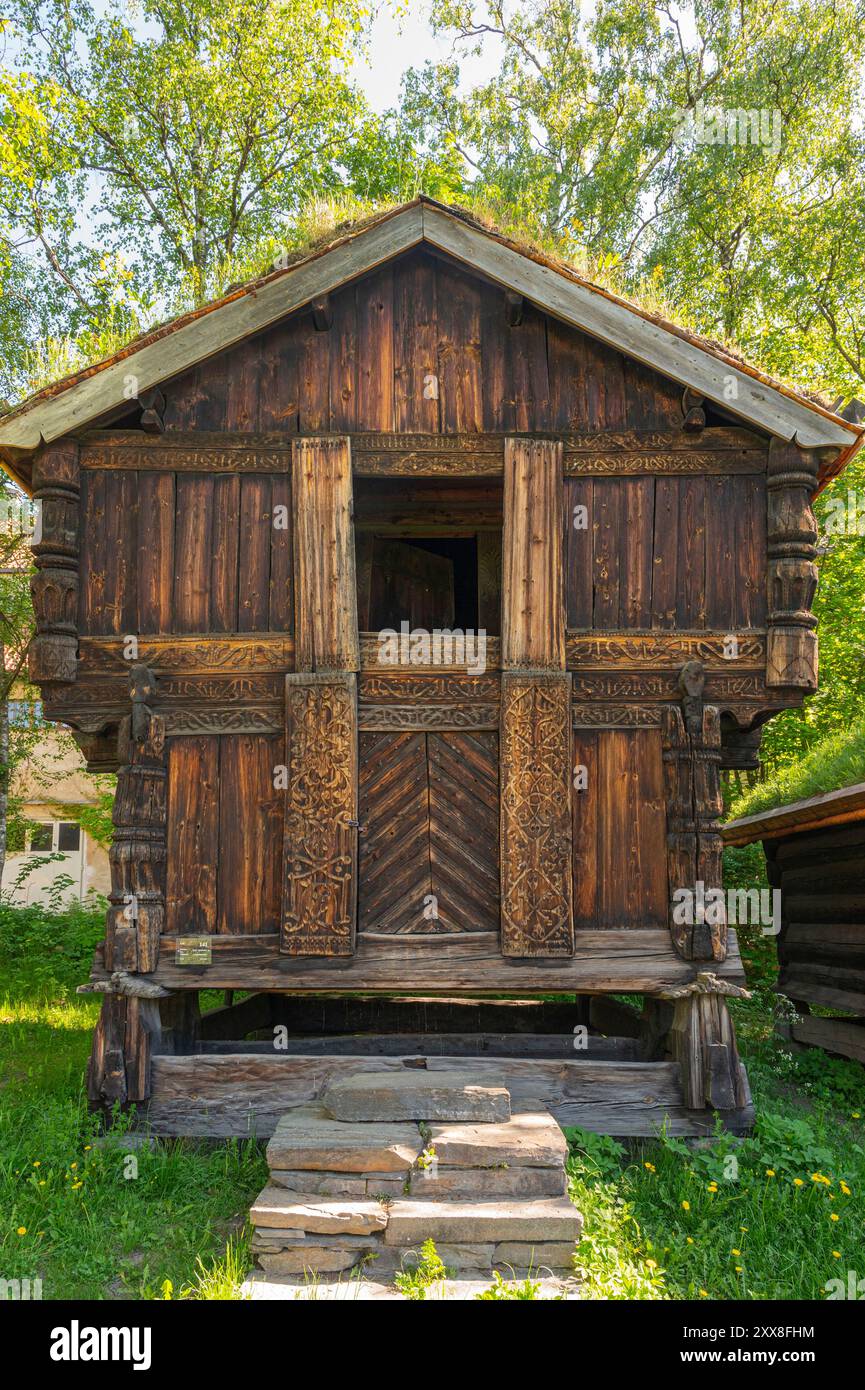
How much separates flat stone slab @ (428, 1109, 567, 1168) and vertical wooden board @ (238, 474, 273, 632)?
3.70m

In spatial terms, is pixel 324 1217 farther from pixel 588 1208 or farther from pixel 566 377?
pixel 566 377

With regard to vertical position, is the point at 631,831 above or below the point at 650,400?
below

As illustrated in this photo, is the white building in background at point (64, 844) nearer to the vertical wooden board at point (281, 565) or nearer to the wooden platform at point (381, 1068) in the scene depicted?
the wooden platform at point (381, 1068)

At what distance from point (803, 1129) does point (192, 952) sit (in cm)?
440

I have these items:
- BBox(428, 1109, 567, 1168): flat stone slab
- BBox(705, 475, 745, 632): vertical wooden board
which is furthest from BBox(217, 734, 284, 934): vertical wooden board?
BBox(705, 475, 745, 632): vertical wooden board

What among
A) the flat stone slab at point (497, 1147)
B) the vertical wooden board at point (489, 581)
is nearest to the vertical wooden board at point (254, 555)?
the vertical wooden board at point (489, 581)

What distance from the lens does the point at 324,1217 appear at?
16.5 ft

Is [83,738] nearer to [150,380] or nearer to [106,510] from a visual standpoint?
[106,510]

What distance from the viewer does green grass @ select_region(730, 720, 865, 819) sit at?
9.45 meters

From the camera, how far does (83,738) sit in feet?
24.3

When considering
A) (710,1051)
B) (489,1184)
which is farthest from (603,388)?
(489,1184)

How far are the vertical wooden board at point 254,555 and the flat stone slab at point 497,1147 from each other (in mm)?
3701

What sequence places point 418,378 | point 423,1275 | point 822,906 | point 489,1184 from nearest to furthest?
point 423,1275 < point 489,1184 < point 418,378 < point 822,906

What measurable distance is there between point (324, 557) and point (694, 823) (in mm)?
3268
